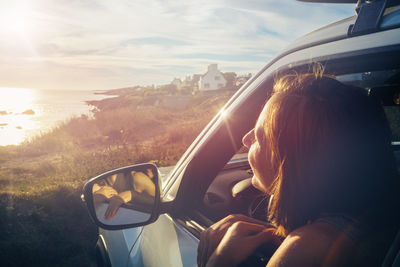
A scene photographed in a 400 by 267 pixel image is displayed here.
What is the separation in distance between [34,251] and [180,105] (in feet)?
123

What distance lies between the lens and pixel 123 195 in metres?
1.78

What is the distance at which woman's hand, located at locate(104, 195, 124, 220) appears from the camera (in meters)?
1.73

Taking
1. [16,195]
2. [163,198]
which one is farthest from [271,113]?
[16,195]

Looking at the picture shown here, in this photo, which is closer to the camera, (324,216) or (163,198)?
(324,216)

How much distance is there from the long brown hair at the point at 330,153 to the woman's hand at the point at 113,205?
41.3 inches

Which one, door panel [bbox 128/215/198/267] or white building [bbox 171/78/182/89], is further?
white building [bbox 171/78/182/89]

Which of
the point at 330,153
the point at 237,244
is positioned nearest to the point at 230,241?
the point at 237,244

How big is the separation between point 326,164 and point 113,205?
48.8 inches

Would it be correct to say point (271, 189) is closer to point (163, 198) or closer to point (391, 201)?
point (391, 201)

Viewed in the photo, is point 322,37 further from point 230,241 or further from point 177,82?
point 177,82

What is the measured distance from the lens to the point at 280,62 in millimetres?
1234

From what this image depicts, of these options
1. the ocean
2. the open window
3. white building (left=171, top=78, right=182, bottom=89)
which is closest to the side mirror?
the open window

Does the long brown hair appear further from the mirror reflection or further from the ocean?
the ocean

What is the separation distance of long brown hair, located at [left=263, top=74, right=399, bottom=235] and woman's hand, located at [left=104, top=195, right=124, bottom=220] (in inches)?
41.3
